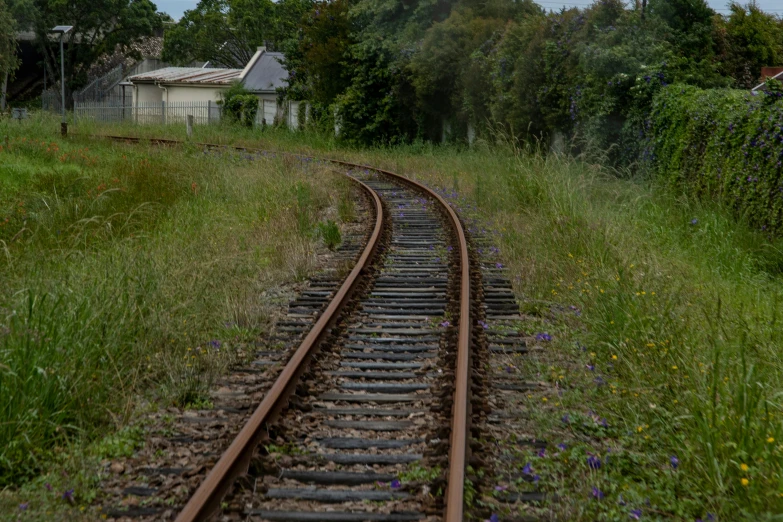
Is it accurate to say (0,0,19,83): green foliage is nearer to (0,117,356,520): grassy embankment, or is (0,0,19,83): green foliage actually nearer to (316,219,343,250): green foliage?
(0,117,356,520): grassy embankment

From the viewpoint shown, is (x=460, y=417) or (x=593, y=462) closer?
(x=593, y=462)

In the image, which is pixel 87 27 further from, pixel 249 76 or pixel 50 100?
pixel 249 76

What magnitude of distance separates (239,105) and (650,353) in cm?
3983

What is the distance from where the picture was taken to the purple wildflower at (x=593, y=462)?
4574 millimetres

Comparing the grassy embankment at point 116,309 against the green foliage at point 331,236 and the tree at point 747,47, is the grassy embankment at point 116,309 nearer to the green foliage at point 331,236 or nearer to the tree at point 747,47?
the green foliage at point 331,236

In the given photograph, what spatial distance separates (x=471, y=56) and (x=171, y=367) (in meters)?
20.9

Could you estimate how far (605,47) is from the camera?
17.5 metres

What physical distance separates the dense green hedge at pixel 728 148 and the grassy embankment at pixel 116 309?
542 centimetres

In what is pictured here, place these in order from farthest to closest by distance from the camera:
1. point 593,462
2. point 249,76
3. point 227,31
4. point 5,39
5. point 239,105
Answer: point 227,31 → point 249,76 → point 239,105 → point 5,39 → point 593,462

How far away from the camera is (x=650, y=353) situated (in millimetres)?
5844

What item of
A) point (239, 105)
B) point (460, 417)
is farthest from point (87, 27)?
point (460, 417)

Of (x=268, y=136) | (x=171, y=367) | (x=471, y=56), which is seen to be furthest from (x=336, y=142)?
(x=171, y=367)

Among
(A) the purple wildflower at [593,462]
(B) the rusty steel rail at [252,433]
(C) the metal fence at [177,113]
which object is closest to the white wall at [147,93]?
(C) the metal fence at [177,113]

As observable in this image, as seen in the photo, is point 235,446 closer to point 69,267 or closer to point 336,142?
point 69,267
